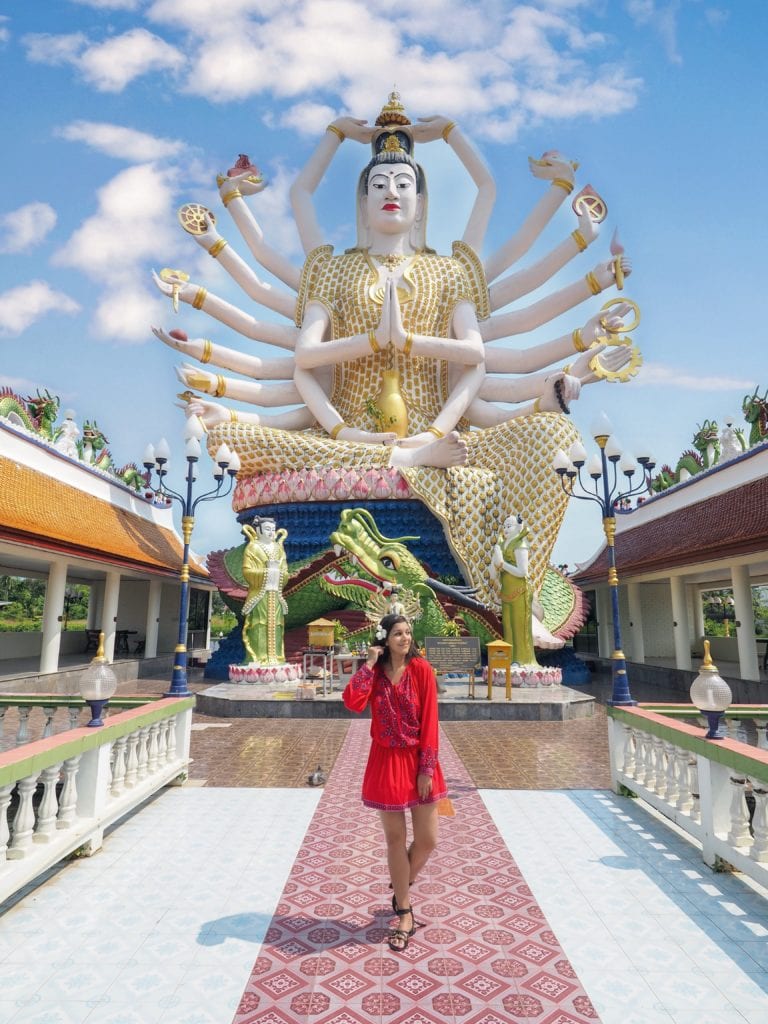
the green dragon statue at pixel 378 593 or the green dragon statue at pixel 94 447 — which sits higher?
Result: the green dragon statue at pixel 94 447

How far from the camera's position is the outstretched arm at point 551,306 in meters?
17.1

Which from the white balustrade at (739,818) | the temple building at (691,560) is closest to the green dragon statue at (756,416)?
the temple building at (691,560)

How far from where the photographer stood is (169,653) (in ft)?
68.6

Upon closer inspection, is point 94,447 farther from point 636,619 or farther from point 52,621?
point 636,619

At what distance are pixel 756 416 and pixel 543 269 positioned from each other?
272 inches

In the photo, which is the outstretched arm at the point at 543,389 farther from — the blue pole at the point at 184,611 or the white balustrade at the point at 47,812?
the white balustrade at the point at 47,812

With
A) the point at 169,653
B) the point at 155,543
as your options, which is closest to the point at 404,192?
the point at 155,543

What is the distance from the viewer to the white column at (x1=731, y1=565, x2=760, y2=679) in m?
12.0

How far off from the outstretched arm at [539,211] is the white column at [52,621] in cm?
1379

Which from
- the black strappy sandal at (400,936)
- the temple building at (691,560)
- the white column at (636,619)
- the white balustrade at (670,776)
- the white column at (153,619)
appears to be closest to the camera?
the black strappy sandal at (400,936)

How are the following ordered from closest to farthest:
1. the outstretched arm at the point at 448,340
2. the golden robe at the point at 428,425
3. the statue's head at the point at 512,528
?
the statue's head at the point at 512,528 < the golden robe at the point at 428,425 < the outstretched arm at the point at 448,340

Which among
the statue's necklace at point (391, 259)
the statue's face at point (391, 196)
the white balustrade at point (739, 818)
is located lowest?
the white balustrade at point (739, 818)

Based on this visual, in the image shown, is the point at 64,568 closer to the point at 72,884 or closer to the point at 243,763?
the point at 243,763

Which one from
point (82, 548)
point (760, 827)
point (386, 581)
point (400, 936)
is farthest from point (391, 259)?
point (400, 936)
